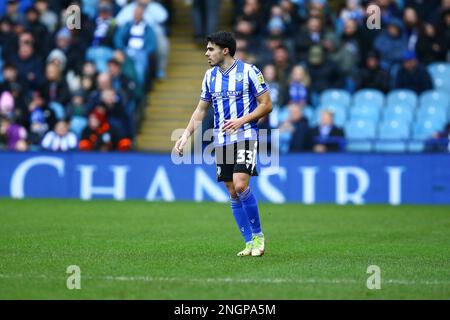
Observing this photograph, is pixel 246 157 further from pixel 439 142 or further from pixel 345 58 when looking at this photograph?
pixel 345 58

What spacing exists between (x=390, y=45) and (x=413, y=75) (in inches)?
43.0

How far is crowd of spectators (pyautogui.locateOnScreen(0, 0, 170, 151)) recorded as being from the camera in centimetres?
2128

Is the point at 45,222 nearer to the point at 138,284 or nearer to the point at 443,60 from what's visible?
the point at 138,284

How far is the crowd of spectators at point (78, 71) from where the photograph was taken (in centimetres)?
2128

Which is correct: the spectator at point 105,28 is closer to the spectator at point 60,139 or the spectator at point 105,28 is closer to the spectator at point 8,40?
the spectator at point 8,40

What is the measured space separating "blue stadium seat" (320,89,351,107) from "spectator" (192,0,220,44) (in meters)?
3.39

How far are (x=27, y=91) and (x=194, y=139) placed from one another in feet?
A: 14.1

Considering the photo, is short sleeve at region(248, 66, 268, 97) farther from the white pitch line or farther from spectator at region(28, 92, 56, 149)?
spectator at region(28, 92, 56, 149)

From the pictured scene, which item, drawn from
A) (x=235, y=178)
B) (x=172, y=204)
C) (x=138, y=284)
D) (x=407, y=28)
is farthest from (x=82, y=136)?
(x=138, y=284)

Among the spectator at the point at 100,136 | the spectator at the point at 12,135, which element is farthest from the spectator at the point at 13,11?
the spectator at the point at 100,136

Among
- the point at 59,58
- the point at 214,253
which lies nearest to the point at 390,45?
the point at 59,58

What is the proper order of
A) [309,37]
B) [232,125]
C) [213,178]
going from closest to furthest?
[232,125], [213,178], [309,37]

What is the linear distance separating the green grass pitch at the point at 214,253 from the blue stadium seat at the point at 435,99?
368 cm

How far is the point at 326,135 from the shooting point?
67.0ft
